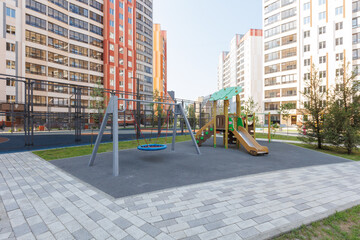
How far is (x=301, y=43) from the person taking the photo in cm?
4128

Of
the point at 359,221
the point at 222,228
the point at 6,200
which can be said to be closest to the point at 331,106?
the point at 359,221

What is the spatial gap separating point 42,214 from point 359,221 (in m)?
5.02

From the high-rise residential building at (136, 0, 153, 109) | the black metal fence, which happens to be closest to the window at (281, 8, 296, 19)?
the high-rise residential building at (136, 0, 153, 109)

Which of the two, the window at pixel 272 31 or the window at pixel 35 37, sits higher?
the window at pixel 272 31

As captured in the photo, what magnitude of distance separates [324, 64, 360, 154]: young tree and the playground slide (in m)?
3.64

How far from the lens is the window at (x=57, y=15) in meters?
33.9

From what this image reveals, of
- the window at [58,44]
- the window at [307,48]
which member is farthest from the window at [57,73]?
the window at [307,48]

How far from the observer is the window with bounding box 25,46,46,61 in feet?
103

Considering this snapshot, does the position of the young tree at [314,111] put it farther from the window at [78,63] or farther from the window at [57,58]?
the window at [78,63]

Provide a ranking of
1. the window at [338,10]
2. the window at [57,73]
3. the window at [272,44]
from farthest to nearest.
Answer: the window at [272,44] < the window at [338,10] < the window at [57,73]

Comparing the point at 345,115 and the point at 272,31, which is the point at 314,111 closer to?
the point at 345,115

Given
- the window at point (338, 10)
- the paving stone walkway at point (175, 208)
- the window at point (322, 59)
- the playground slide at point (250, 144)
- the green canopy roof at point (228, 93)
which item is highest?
the window at point (338, 10)

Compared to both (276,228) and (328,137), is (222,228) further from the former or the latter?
(328,137)

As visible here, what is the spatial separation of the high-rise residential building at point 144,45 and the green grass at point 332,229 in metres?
47.2
